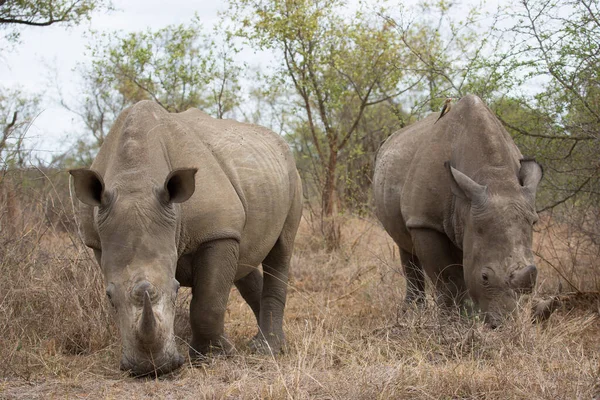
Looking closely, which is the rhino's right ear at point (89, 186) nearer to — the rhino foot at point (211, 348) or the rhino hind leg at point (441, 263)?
the rhino foot at point (211, 348)

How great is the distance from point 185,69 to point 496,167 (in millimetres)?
10339

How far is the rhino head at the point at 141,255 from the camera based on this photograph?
A: 4625 mm

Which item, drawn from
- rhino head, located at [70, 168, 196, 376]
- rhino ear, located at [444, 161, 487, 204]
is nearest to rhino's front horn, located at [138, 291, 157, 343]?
rhino head, located at [70, 168, 196, 376]

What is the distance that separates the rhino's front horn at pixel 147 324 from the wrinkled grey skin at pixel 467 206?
242 cm

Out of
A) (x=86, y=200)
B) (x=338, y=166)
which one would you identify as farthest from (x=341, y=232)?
(x=86, y=200)

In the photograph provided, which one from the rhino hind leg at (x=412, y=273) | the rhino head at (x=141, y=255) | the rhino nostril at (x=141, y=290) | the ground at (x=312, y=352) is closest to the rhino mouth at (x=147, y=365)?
the rhino head at (x=141, y=255)

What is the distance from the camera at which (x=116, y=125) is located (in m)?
5.96

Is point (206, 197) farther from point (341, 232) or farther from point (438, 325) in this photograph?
point (341, 232)

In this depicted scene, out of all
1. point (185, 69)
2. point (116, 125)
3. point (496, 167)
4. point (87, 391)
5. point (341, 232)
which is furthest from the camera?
point (185, 69)

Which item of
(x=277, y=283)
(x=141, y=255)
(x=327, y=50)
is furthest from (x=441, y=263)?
(x=327, y=50)

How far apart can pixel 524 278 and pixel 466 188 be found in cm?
80

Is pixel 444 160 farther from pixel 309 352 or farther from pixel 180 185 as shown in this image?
pixel 180 185

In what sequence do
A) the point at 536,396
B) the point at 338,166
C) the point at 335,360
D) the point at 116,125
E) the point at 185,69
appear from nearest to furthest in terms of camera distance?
the point at 536,396 → the point at 335,360 → the point at 116,125 → the point at 338,166 → the point at 185,69

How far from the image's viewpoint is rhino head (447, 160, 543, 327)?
5.88 m
